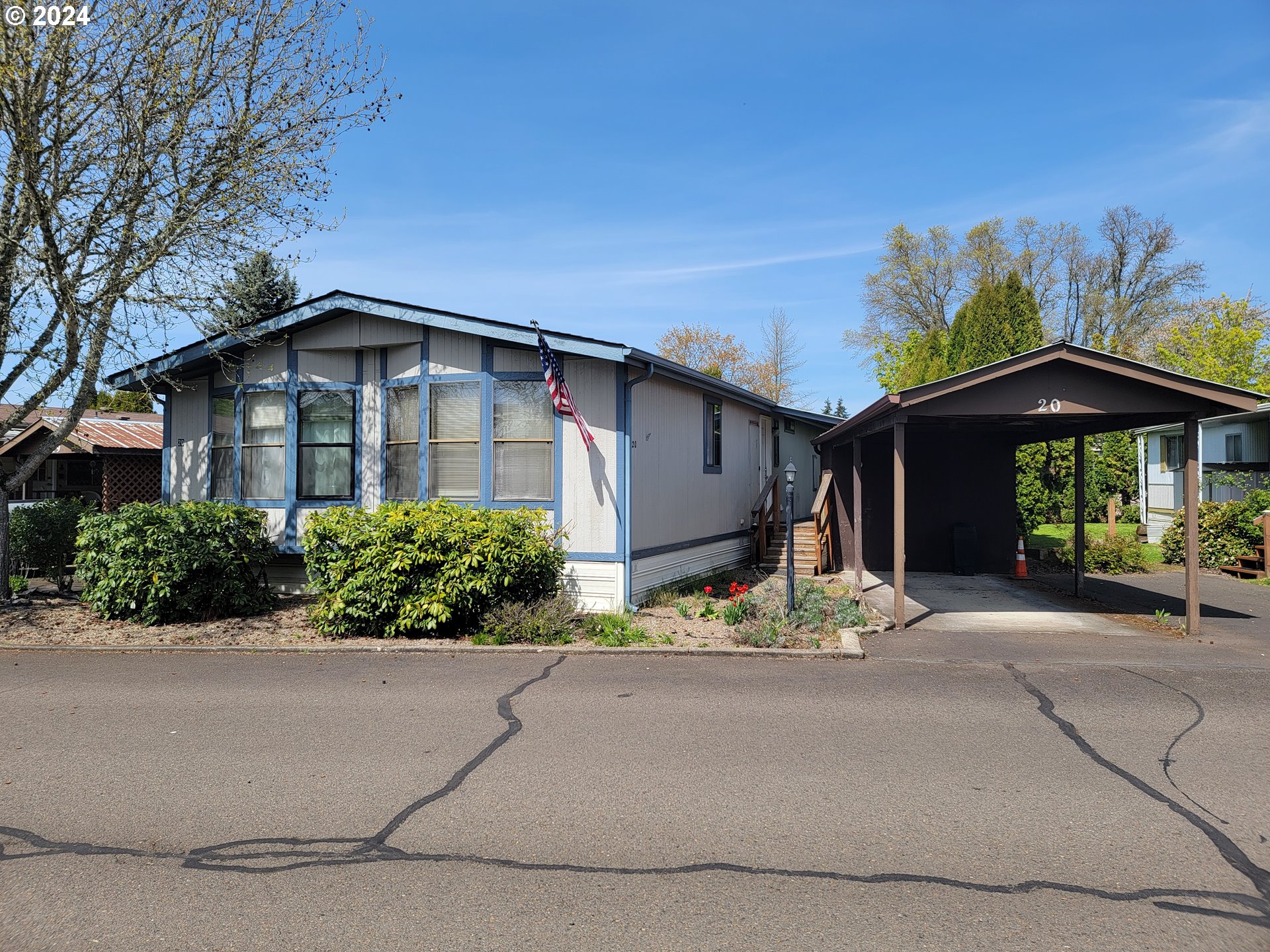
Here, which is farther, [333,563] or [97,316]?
[97,316]

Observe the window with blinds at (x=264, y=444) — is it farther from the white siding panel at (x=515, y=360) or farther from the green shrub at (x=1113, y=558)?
the green shrub at (x=1113, y=558)

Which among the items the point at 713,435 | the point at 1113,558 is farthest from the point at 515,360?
the point at 1113,558

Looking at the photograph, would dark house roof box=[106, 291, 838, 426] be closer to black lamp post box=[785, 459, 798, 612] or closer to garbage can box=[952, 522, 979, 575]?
black lamp post box=[785, 459, 798, 612]

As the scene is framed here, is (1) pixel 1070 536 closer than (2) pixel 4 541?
No

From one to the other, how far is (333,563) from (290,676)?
2266mm

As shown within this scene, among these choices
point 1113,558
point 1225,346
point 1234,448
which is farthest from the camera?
point 1225,346

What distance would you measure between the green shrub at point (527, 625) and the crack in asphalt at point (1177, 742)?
19.1 ft

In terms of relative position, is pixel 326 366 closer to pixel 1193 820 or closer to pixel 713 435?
pixel 713 435

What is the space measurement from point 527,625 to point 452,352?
4.40 meters

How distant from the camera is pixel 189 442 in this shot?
45.7 feet

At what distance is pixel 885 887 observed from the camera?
12.7 ft

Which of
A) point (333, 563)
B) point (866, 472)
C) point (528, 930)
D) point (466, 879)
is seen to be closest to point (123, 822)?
point (466, 879)

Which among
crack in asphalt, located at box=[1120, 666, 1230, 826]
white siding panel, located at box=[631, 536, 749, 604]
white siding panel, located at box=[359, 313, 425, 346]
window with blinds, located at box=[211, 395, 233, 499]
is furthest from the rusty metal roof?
crack in asphalt, located at box=[1120, 666, 1230, 826]

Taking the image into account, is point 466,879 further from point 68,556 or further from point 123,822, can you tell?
point 68,556
